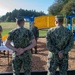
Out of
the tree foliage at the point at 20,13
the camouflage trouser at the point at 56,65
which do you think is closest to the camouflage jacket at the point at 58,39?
the camouflage trouser at the point at 56,65

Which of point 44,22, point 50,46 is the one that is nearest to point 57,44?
point 50,46

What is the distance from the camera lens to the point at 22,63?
6508 mm

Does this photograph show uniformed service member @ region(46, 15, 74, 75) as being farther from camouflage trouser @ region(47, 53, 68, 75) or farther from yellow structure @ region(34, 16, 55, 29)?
yellow structure @ region(34, 16, 55, 29)

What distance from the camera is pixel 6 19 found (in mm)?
98188

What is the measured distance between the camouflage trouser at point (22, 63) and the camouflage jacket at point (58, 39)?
581 mm

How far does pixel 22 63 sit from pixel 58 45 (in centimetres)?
95

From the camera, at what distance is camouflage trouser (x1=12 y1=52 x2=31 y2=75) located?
6406 mm

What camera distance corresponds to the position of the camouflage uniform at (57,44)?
641 cm

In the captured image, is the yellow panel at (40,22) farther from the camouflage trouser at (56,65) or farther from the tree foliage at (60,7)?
the tree foliage at (60,7)

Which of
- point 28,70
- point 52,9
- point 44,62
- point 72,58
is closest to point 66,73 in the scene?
point 28,70

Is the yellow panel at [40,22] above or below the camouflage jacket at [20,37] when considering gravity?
above

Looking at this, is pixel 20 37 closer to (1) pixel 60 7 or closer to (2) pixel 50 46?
(2) pixel 50 46

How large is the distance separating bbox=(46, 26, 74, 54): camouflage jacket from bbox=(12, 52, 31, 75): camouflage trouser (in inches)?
22.9

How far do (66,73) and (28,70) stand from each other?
3.00ft
